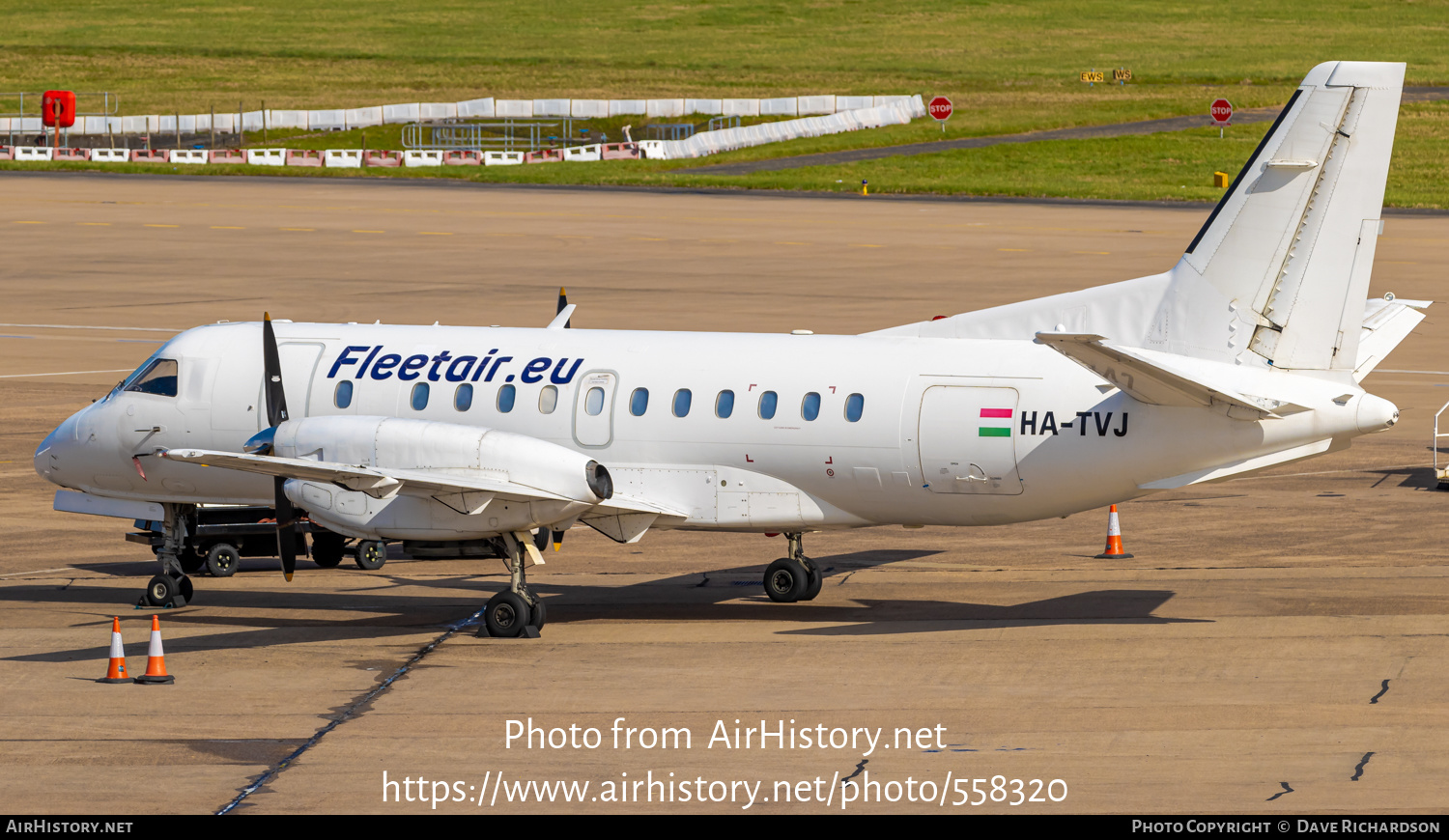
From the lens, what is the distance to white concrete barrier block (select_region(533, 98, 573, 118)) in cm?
10338

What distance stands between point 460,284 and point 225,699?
1366 inches

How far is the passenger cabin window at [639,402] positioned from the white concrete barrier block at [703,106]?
274 feet

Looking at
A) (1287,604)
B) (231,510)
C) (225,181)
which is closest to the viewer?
(1287,604)

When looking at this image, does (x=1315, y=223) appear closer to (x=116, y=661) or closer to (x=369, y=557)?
(x=369, y=557)

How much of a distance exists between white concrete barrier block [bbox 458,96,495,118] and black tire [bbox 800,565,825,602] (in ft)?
274

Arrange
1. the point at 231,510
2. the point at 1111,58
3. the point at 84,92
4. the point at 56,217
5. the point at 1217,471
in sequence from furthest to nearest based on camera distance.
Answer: the point at 1111,58 < the point at 84,92 < the point at 56,217 < the point at 231,510 < the point at 1217,471

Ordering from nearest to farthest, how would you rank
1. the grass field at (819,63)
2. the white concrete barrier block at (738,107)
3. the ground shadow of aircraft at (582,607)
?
the ground shadow of aircraft at (582,607) < the grass field at (819,63) < the white concrete barrier block at (738,107)

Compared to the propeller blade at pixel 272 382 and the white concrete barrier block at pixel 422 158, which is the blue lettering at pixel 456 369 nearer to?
the propeller blade at pixel 272 382

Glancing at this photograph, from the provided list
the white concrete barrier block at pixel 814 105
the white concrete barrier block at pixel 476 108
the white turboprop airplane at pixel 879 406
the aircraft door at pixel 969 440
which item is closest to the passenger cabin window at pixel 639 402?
the white turboprop airplane at pixel 879 406

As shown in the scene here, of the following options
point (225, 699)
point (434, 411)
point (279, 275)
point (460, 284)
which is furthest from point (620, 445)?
point (279, 275)

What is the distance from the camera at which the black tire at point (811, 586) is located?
70.0ft

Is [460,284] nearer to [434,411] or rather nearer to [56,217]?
[56,217]

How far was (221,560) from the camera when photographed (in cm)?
2359

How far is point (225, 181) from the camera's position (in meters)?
78.1
